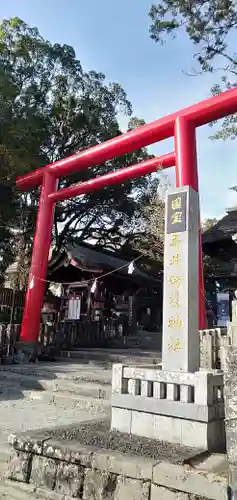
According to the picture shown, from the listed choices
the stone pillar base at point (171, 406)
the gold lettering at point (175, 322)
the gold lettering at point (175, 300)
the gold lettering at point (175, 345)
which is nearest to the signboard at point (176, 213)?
the gold lettering at point (175, 300)

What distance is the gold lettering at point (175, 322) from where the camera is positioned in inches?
166

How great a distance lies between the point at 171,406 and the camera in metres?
3.79

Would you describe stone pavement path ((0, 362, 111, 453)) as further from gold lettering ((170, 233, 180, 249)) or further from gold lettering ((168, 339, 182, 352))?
gold lettering ((170, 233, 180, 249))

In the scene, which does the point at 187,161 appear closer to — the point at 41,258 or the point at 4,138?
the point at 41,258

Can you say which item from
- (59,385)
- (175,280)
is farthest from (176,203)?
(59,385)

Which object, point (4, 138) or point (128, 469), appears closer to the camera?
point (128, 469)

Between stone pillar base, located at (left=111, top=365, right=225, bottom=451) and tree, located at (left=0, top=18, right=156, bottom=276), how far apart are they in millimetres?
12855

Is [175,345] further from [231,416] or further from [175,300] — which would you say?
[231,416]

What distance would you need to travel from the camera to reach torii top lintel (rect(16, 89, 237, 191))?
9.40 metres

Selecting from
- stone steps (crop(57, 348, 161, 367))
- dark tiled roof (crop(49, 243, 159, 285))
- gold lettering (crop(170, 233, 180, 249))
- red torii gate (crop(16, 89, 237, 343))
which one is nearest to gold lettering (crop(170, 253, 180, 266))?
gold lettering (crop(170, 233, 180, 249))

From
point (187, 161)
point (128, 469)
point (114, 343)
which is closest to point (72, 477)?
point (128, 469)

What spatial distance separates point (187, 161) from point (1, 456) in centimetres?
779

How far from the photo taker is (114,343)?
14.8m

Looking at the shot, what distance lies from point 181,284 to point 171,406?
1.23m
